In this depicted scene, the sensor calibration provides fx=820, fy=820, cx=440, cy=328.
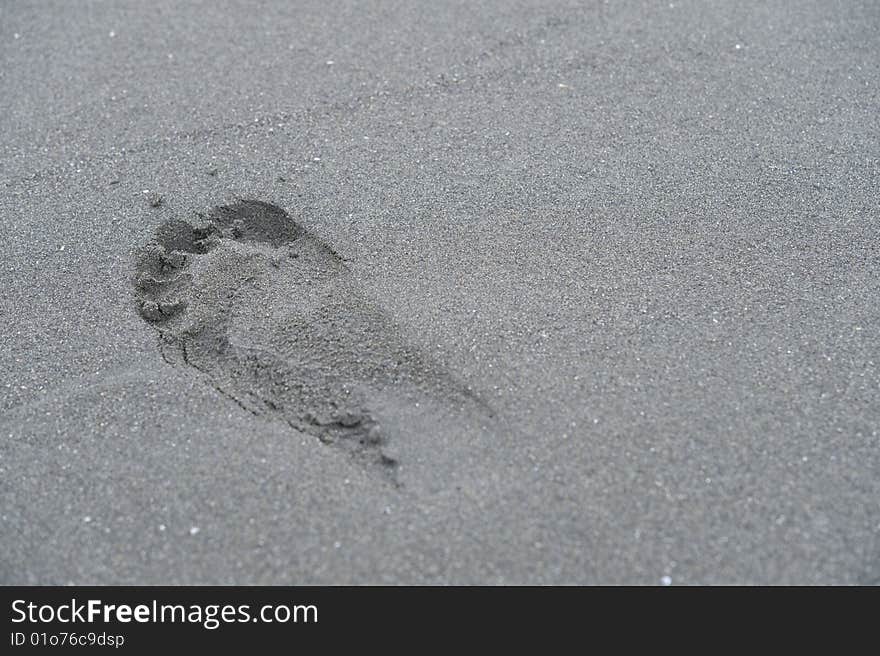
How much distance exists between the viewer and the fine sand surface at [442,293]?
7.38ft

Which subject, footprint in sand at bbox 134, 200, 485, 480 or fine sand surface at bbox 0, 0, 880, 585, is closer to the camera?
fine sand surface at bbox 0, 0, 880, 585

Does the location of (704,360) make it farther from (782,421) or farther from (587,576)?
(587,576)

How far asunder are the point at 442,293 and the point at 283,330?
561 mm

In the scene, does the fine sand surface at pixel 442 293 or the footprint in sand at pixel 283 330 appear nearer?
the fine sand surface at pixel 442 293

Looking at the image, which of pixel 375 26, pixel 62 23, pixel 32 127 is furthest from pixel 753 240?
pixel 62 23

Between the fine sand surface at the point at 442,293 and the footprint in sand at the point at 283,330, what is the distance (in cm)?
1

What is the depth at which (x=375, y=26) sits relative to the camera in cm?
422

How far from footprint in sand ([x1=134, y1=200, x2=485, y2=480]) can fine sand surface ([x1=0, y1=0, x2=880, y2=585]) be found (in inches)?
0.4

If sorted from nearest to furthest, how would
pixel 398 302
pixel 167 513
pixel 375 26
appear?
pixel 167 513
pixel 398 302
pixel 375 26

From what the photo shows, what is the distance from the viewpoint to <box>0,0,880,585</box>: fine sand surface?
2.25 m

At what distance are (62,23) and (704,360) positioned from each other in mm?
3704

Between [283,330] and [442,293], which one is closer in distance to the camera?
[283,330]

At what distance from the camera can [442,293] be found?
2.86 metres

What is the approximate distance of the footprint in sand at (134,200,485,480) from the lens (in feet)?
8.26
